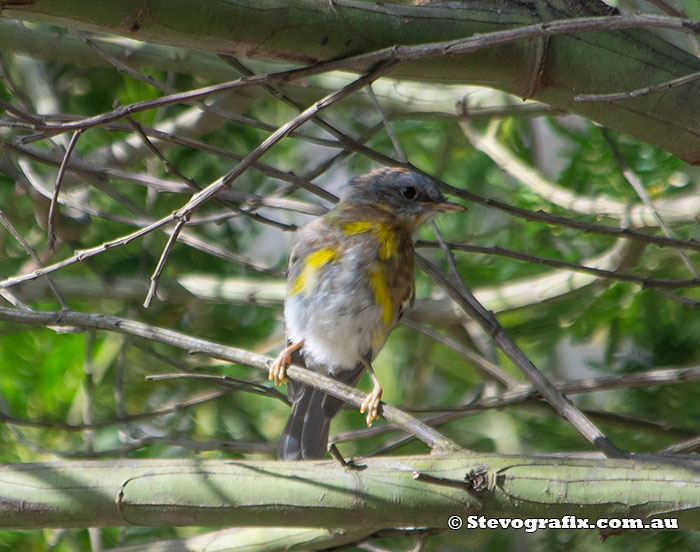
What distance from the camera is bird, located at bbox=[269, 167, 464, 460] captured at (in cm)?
375

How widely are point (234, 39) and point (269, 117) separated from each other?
136 inches

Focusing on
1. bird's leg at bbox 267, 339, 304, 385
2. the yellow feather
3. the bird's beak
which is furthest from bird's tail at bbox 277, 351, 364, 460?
the bird's beak

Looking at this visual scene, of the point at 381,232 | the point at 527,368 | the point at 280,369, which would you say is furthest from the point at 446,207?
the point at 527,368

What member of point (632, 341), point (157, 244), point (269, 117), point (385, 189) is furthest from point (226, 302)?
point (632, 341)

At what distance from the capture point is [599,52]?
8.27 ft

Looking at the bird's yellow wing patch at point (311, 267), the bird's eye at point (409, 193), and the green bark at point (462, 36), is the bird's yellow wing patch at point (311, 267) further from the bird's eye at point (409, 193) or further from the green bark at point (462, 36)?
the green bark at point (462, 36)

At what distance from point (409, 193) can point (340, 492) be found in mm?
2070

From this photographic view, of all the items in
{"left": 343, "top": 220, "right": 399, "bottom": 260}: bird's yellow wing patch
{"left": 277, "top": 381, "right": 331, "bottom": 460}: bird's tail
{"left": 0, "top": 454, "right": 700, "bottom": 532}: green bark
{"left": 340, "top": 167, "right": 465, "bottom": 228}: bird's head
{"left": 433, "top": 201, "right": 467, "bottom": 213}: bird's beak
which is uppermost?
{"left": 340, "top": 167, "right": 465, "bottom": 228}: bird's head

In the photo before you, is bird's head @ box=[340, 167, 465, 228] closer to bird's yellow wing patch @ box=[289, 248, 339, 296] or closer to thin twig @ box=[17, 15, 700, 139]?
bird's yellow wing patch @ box=[289, 248, 339, 296]

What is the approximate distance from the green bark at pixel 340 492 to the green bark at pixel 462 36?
1074mm

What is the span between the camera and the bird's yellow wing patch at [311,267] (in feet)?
12.4

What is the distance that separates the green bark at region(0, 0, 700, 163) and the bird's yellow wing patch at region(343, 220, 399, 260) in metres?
1.34

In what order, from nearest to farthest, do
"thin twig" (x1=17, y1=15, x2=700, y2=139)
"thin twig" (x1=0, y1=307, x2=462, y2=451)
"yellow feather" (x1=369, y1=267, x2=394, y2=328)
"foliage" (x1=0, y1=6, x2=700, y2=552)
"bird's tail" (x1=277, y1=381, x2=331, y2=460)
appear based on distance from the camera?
"thin twig" (x1=17, y1=15, x2=700, y2=139), "thin twig" (x1=0, y1=307, x2=462, y2=451), "bird's tail" (x1=277, y1=381, x2=331, y2=460), "yellow feather" (x1=369, y1=267, x2=394, y2=328), "foliage" (x1=0, y1=6, x2=700, y2=552)

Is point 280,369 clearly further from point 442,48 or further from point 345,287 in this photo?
point 442,48
